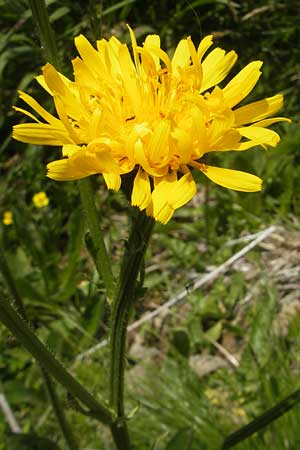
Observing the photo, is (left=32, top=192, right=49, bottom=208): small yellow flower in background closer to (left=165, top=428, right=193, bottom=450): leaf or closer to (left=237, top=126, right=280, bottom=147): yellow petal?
(left=165, top=428, right=193, bottom=450): leaf

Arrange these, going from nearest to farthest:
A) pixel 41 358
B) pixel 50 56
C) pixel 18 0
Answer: pixel 41 358
pixel 50 56
pixel 18 0

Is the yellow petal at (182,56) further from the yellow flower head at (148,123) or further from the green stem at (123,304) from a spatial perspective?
the green stem at (123,304)

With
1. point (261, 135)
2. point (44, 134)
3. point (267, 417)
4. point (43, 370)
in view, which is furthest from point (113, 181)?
Answer: point (43, 370)

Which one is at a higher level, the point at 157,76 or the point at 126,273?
the point at 157,76

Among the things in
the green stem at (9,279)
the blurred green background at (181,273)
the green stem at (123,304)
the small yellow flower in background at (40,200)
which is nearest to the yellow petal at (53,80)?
the green stem at (123,304)

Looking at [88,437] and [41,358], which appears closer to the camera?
[41,358]

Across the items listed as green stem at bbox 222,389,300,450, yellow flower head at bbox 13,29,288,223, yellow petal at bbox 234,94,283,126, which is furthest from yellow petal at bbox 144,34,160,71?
green stem at bbox 222,389,300,450

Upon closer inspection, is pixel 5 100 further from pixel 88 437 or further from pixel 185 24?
pixel 88 437

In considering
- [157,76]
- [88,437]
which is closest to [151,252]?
[88,437]
